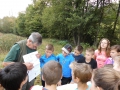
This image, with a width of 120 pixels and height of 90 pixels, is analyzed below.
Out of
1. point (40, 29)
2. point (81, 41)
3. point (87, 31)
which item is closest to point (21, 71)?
point (87, 31)

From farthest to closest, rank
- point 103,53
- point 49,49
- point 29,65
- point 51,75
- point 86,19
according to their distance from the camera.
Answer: point 86,19, point 103,53, point 49,49, point 29,65, point 51,75

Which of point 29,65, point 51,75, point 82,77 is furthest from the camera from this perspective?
point 29,65

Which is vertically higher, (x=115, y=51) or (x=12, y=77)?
(x=12, y=77)

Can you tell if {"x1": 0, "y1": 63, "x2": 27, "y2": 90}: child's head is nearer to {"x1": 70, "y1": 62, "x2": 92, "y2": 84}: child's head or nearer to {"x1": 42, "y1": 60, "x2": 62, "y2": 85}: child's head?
{"x1": 42, "y1": 60, "x2": 62, "y2": 85}: child's head

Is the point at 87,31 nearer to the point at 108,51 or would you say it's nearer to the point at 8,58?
the point at 108,51

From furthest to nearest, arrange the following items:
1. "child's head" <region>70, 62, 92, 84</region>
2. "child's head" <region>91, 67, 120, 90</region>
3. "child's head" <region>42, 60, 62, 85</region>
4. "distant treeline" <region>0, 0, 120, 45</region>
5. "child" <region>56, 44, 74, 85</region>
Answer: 1. "distant treeline" <region>0, 0, 120, 45</region>
2. "child" <region>56, 44, 74, 85</region>
3. "child's head" <region>70, 62, 92, 84</region>
4. "child's head" <region>42, 60, 62, 85</region>
5. "child's head" <region>91, 67, 120, 90</region>

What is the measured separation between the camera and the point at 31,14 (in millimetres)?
23906

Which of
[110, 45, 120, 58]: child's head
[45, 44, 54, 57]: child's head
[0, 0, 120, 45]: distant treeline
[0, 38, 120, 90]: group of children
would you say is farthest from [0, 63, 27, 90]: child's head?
[0, 0, 120, 45]: distant treeline

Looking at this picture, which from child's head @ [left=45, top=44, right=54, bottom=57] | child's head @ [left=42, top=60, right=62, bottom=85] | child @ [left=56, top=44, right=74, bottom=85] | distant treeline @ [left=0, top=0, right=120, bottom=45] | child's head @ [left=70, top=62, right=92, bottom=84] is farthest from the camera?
distant treeline @ [left=0, top=0, right=120, bottom=45]

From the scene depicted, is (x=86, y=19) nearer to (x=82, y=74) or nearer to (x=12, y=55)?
(x=12, y=55)

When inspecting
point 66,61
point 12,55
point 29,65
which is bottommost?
point 66,61

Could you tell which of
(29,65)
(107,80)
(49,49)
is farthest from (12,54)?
(107,80)

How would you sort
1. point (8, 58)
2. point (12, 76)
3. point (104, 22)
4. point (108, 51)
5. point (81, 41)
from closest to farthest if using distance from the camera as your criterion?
point (12, 76), point (8, 58), point (108, 51), point (104, 22), point (81, 41)

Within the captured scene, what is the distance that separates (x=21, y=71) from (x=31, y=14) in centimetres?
2285
